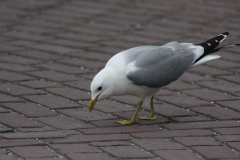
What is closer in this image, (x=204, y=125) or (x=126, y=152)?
(x=126, y=152)

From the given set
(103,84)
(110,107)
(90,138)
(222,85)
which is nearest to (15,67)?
(110,107)

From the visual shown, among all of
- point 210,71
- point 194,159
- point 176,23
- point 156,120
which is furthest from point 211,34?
point 194,159

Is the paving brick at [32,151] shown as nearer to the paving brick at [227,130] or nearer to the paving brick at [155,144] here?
the paving brick at [155,144]

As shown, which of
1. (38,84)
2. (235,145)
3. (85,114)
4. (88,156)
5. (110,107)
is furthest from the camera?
(38,84)

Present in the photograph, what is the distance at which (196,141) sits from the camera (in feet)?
10.4

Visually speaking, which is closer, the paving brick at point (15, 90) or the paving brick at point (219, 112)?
the paving brick at point (219, 112)

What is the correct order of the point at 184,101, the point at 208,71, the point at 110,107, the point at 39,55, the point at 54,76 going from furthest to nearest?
the point at 39,55 → the point at 208,71 → the point at 54,76 → the point at 184,101 → the point at 110,107

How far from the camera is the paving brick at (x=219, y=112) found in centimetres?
373

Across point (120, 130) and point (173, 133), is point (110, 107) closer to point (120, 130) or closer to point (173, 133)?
point (120, 130)

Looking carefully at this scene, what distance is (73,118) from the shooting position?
3.68 metres

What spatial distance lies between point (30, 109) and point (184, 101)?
1483mm

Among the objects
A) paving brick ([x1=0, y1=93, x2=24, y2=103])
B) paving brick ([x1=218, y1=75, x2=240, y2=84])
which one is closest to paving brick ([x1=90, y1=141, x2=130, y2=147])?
paving brick ([x1=0, y1=93, x2=24, y2=103])

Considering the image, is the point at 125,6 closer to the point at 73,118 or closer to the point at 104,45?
the point at 104,45

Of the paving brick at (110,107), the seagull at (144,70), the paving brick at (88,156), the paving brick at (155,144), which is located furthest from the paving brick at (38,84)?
the paving brick at (88,156)
